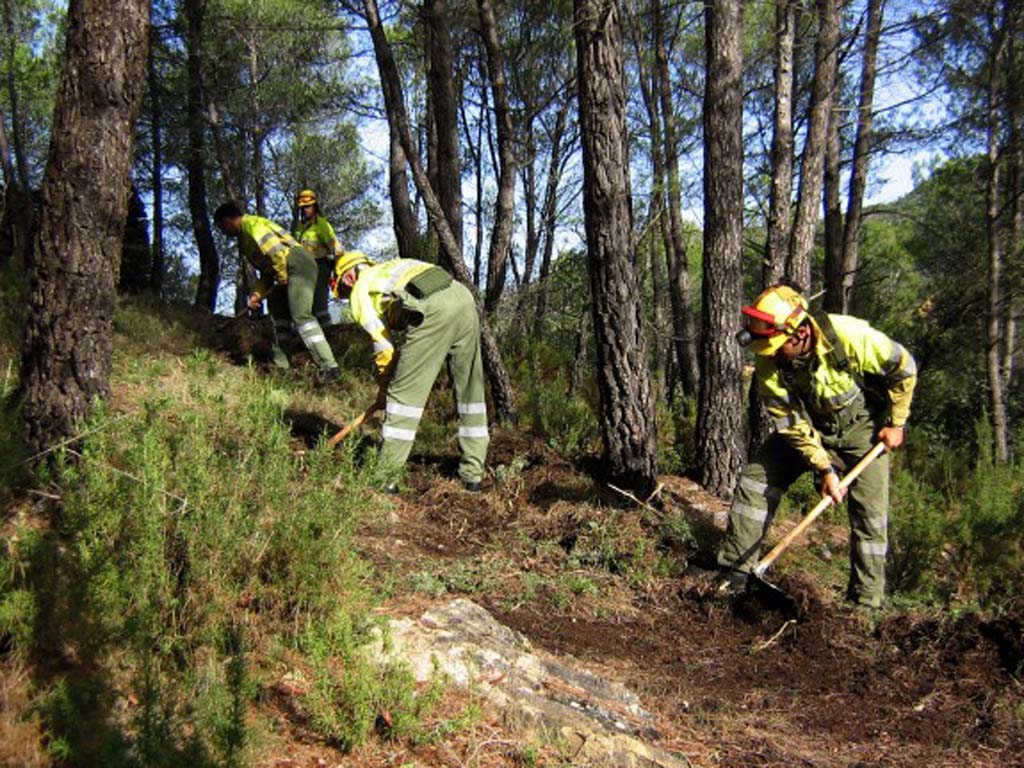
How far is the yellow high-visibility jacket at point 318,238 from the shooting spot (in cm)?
830

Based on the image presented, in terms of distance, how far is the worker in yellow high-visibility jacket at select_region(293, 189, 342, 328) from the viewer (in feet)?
26.8

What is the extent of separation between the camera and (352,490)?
3453 millimetres

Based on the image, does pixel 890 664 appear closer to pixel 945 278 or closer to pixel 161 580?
pixel 161 580

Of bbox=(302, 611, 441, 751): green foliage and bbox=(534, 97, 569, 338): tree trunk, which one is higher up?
bbox=(534, 97, 569, 338): tree trunk

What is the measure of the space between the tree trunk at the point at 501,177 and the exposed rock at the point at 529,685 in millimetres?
5428

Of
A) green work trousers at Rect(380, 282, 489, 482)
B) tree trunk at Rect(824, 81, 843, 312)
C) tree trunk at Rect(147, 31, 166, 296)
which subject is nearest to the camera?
green work trousers at Rect(380, 282, 489, 482)

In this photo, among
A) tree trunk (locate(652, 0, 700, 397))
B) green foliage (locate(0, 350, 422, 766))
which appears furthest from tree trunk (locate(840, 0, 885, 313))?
green foliage (locate(0, 350, 422, 766))

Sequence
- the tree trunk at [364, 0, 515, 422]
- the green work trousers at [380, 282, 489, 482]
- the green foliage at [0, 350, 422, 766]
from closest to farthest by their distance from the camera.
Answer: the green foliage at [0, 350, 422, 766]
the green work trousers at [380, 282, 489, 482]
the tree trunk at [364, 0, 515, 422]

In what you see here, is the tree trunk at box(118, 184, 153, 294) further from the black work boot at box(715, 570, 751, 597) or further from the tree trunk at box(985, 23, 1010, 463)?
the tree trunk at box(985, 23, 1010, 463)

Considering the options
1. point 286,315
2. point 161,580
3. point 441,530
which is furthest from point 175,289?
point 161,580

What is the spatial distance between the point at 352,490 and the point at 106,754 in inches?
64.4

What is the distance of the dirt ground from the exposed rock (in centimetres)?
19

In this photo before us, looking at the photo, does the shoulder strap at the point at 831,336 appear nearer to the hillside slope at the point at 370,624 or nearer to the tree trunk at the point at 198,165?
the hillside slope at the point at 370,624

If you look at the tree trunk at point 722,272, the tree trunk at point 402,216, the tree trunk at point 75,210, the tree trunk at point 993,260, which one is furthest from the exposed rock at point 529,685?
the tree trunk at point 993,260
